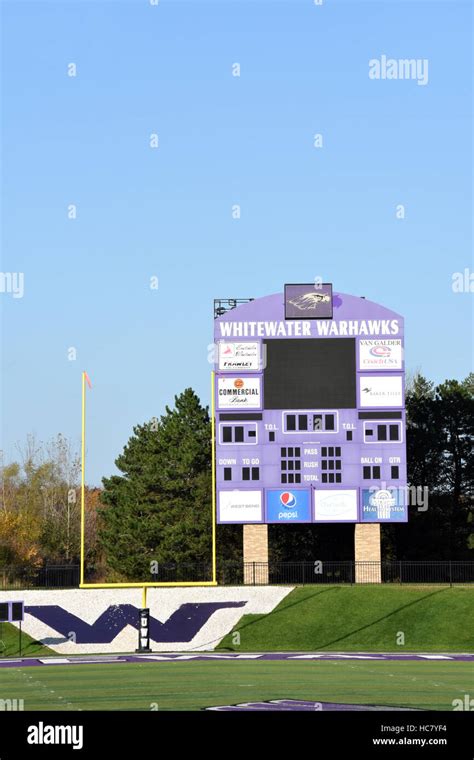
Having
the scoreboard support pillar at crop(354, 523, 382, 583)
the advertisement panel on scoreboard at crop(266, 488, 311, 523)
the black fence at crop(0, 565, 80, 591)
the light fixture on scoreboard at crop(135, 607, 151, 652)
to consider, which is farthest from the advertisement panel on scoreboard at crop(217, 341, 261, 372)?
the light fixture on scoreboard at crop(135, 607, 151, 652)

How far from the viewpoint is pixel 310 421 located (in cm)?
4681

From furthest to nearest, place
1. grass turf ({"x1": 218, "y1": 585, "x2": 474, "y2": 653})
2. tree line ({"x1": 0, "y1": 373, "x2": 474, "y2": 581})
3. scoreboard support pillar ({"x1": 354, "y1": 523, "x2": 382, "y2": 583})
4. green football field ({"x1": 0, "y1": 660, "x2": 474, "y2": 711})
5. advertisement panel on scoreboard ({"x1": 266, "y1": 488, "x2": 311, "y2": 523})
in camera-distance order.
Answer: tree line ({"x1": 0, "y1": 373, "x2": 474, "y2": 581}), scoreboard support pillar ({"x1": 354, "y1": 523, "x2": 382, "y2": 583}), advertisement panel on scoreboard ({"x1": 266, "y1": 488, "x2": 311, "y2": 523}), grass turf ({"x1": 218, "y1": 585, "x2": 474, "y2": 653}), green football field ({"x1": 0, "y1": 660, "x2": 474, "y2": 711})

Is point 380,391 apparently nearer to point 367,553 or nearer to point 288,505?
point 288,505

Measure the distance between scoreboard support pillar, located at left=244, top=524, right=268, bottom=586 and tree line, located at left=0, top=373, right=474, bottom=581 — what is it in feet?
31.8

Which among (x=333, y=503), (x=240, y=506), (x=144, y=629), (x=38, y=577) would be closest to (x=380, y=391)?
(x=333, y=503)

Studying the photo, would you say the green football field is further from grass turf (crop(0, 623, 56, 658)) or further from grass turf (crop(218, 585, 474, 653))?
grass turf (crop(218, 585, 474, 653))

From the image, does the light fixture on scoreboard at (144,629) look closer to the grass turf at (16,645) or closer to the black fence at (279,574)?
the grass turf at (16,645)

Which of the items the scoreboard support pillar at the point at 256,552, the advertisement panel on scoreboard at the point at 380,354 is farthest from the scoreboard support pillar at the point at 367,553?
the advertisement panel on scoreboard at the point at 380,354

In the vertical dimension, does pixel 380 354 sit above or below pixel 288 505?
above

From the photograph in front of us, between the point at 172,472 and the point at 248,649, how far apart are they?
75.4 feet

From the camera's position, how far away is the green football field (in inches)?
834

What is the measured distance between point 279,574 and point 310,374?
12624mm
